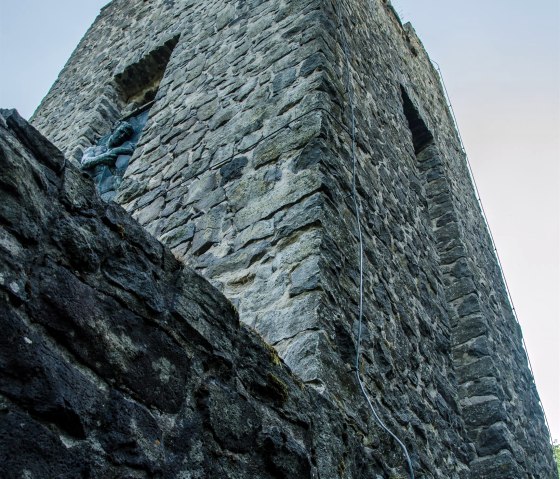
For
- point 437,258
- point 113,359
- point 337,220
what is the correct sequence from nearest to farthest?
point 113,359 < point 337,220 < point 437,258

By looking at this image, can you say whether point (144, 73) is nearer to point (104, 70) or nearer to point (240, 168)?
point (104, 70)

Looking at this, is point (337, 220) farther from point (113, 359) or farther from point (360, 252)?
point (113, 359)

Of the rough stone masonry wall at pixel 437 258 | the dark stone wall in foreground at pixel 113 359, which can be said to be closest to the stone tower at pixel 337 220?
the rough stone masonry wall at pixel 437 258

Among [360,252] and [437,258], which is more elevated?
[437,258]

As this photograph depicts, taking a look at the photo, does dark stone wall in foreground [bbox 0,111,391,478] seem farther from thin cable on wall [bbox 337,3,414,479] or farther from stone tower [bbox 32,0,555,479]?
thin cable on wall [bbox 337,3,414,479]

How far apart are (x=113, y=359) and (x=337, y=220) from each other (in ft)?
5.77

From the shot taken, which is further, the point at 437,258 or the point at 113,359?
the point at 437,258

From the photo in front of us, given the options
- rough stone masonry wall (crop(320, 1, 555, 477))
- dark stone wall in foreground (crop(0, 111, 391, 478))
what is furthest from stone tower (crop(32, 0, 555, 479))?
dark stone wall in foreground (crop(0, 111, 391, 478))

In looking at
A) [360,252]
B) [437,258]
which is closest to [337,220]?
[360,252]

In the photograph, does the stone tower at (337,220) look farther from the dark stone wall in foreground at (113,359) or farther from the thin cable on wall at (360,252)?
the dark stone wall in foreground at (113,359)

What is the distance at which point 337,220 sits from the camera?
304 cm

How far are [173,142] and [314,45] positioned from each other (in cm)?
119

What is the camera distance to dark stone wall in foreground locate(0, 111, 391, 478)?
1.24 metres

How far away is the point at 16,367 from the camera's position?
47.3 inches
